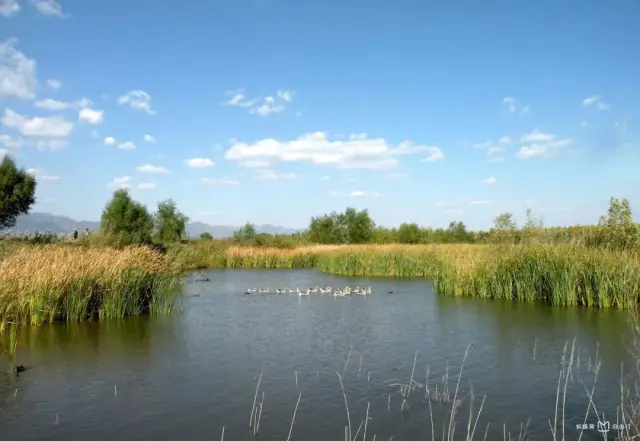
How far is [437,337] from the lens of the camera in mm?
12750

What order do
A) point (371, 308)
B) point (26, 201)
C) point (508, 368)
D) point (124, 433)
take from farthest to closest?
point (26, 201), point (371, 308), point (508, 368), point (124, 433)

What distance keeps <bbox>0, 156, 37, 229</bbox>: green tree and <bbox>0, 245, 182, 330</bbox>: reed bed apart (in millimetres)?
28211

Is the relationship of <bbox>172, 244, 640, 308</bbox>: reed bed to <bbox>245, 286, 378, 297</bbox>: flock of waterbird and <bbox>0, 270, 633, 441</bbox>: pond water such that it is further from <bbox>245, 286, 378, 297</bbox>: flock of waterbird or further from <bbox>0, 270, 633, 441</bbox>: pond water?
<bbox>245, 286, 378, 297</bbox>: flock of waterbird

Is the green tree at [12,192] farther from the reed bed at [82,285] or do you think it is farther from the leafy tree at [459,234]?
the leafy tree at [459,234]

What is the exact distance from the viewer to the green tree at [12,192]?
40.9m

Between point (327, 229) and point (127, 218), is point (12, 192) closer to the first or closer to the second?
point (127, 218)

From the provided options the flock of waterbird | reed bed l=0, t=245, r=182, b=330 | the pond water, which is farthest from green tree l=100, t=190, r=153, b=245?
the pond water

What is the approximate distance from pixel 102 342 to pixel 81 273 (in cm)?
324

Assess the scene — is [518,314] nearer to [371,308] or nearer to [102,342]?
[371,308]

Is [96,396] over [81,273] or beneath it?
beneath

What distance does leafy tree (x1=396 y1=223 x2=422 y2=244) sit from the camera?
58219 millimetres

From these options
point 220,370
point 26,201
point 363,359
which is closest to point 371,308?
point 363,359

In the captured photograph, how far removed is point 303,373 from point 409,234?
165 ft

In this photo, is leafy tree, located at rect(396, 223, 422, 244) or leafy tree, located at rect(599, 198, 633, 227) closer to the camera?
leafy tree, located at rect(599, 198, 633, 227)
